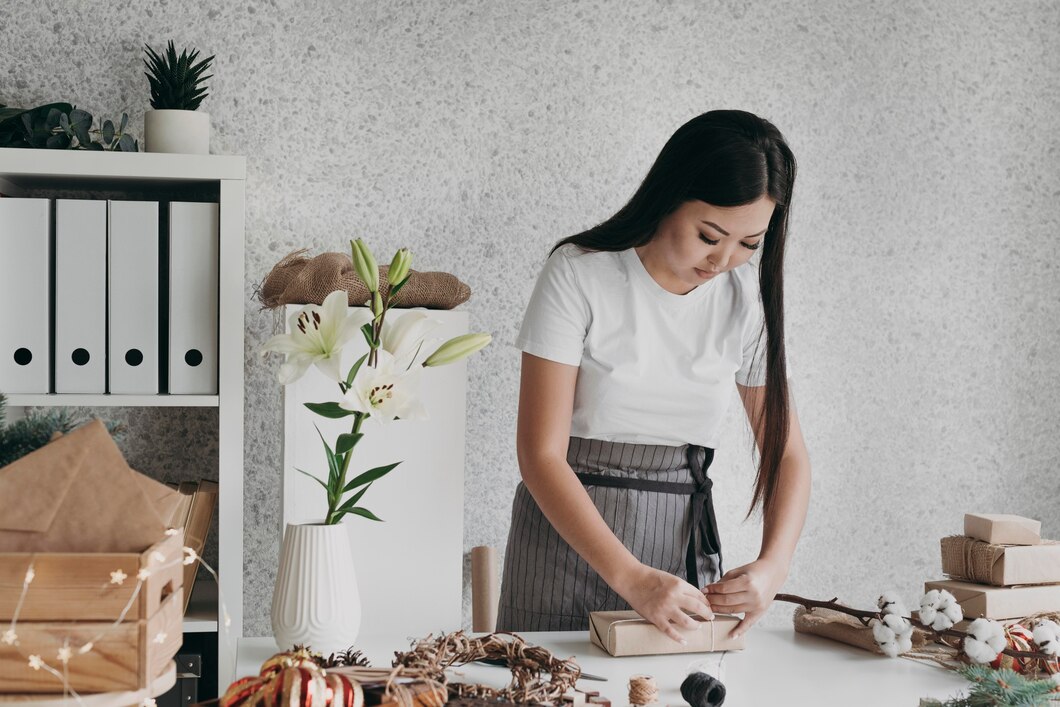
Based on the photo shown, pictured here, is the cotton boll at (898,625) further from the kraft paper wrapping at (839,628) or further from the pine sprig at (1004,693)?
the pine sprig at (1004,693)

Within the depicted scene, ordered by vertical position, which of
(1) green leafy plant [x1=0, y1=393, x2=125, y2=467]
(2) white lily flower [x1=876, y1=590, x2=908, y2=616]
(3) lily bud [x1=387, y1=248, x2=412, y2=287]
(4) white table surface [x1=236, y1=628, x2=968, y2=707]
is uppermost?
(3) lily bud [x1=387, y1=248, x2=412, y2=287]

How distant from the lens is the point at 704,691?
40.1 inches

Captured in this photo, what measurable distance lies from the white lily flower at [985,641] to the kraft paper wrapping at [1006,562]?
6.5 inches

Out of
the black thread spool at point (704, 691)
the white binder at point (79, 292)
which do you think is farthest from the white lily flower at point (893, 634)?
the white binder at point (79, 292)

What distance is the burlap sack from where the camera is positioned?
1708 millimetres

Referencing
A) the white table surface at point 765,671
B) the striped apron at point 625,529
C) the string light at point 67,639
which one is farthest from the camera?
the striped apron at point 625,529

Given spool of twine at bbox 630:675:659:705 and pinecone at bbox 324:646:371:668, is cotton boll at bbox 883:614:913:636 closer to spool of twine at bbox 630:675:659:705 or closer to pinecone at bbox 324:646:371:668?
spool of twine at bbox 630:675:659:705

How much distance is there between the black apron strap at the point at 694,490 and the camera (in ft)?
5.24

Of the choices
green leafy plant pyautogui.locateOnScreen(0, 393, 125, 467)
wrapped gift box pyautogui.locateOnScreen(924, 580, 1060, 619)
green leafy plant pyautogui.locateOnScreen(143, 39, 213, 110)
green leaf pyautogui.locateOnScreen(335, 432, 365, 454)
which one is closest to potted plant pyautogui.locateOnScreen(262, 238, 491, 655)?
green leaf pyautogui.locateOnScreen(335, 432, 365, 454)

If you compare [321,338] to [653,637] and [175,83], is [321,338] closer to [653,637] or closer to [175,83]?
[653,637]

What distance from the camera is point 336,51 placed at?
208 centimetres

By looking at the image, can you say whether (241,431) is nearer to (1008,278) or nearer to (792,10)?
(792,10)

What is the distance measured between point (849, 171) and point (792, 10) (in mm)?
409

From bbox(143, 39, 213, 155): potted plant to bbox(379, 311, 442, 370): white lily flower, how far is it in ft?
3.09
